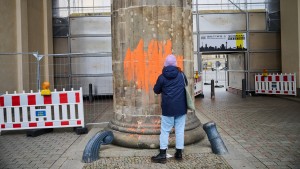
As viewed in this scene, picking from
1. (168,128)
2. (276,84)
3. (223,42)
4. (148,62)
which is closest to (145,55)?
(148,62)

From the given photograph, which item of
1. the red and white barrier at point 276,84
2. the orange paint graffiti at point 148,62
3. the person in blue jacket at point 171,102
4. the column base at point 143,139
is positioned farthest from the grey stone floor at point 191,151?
the red and white barrier at point 276,84

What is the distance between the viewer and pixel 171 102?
14.9 feet

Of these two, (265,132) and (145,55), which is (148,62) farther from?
(265,132)

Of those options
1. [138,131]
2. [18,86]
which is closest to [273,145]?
[138,131]

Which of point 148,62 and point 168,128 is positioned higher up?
point 148,62

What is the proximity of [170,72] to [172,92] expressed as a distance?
0.30 m

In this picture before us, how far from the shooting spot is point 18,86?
1059 cm

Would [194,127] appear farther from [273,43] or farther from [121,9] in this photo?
[273,43]

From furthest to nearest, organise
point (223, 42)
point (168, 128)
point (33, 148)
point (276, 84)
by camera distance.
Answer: point (223, 42) < point (276, 84) < point (33, 148) < point (168, 128)

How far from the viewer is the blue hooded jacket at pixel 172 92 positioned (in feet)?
14.9

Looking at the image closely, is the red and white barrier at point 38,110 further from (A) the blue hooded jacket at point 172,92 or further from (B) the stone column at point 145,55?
(A) the blue hooded jacket at point 172,92

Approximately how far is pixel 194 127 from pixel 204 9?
11.3 meters

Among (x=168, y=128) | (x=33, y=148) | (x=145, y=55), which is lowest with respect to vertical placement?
(x=33, y=148)

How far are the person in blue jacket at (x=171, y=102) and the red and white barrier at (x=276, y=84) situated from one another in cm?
1001
